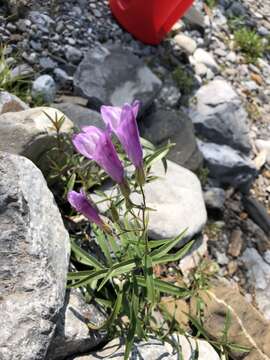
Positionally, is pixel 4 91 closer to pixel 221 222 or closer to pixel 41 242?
pixel 41 242

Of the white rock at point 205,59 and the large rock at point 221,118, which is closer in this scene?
the large rock at point 221,118

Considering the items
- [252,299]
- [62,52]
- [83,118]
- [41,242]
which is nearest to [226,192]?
[252,299]

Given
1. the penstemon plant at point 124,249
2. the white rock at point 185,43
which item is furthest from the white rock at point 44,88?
the white rock at point 185,43

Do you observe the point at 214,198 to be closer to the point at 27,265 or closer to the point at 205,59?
the point at 205,59

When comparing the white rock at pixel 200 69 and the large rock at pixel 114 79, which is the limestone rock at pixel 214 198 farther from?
the white rock at pixel 200 69

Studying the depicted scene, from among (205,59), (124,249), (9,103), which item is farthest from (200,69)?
(124,249)

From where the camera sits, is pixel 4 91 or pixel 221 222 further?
pixel 221 222

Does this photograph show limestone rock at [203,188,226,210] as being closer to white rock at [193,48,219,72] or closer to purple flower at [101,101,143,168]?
white rock at [193,48,219,72]

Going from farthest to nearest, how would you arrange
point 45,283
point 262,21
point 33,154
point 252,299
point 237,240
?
point 262,21
point 237,240
point 252,299
point 33,154
point 45,283
